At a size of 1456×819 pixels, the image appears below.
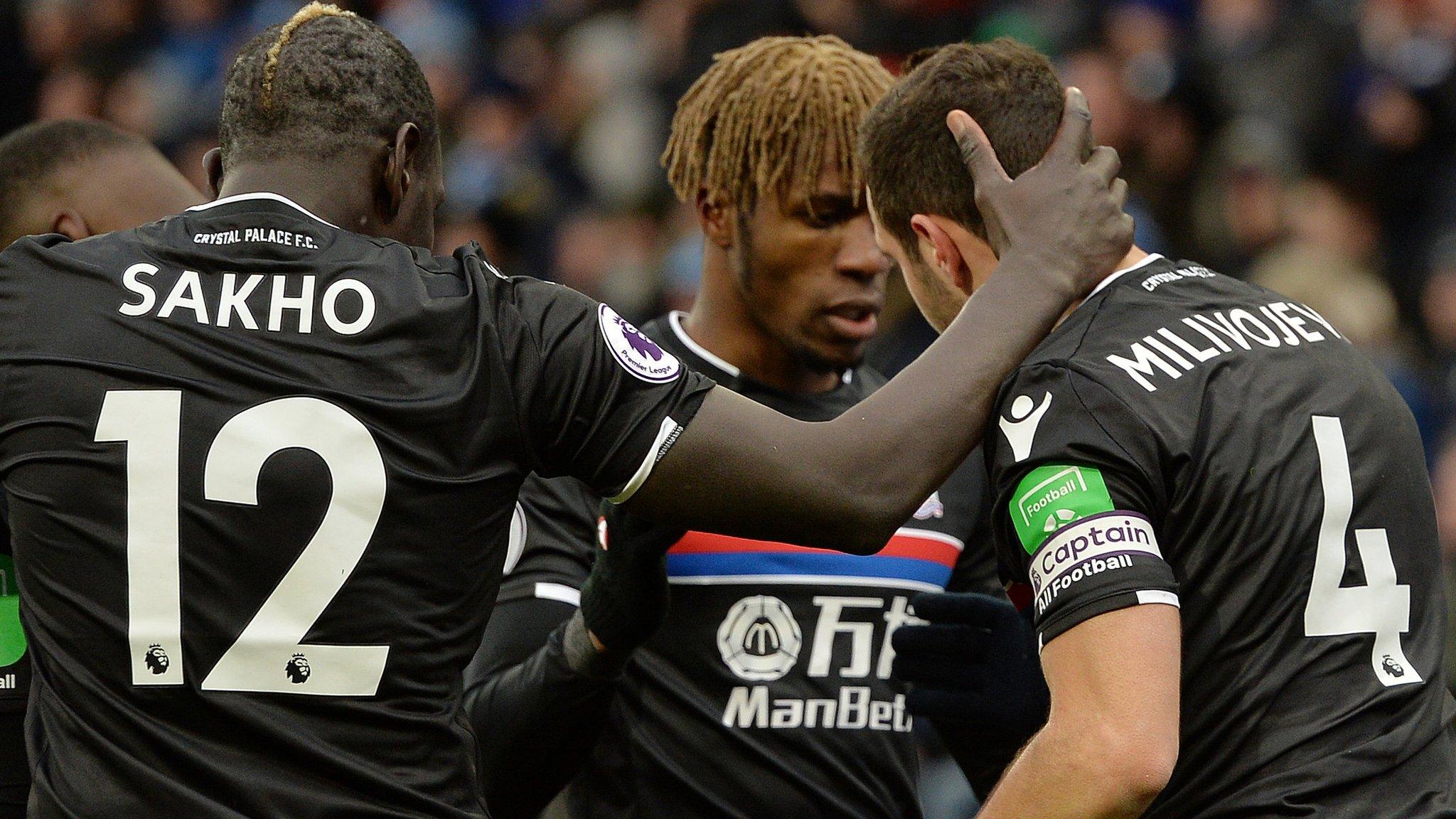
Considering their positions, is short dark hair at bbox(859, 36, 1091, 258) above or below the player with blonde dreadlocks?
above

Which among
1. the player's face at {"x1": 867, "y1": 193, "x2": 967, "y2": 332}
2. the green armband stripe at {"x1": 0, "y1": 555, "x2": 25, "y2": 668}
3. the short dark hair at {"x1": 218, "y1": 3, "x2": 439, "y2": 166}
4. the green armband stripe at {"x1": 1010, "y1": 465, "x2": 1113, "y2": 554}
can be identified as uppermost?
the short dark hair at {"x1": 218, "y1": 3, "x2": 439, "y2": 166}

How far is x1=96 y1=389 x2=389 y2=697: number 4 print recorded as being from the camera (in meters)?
2.38

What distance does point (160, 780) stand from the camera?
7.70ft

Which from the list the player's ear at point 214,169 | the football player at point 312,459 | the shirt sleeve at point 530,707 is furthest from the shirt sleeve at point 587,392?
the shirt sleeve at point 530,707

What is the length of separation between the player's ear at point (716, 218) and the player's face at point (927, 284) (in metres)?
0.79

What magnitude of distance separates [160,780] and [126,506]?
1.28ft

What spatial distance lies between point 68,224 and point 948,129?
1690 millimetres

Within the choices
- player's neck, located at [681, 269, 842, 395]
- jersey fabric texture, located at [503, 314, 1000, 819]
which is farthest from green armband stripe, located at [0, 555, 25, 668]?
player's neck, located at [681, 269, 842, 395]

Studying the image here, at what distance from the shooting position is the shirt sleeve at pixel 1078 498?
2.44 metres

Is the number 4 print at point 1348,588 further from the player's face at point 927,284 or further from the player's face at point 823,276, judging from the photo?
the player's face at point 823,276

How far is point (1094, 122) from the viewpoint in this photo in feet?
27.4

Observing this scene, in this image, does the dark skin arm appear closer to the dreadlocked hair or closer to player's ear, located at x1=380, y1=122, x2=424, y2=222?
player's ear, located at x1=380, y1=122, x2=424, y2=222

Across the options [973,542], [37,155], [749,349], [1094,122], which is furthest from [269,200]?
[1094,122]

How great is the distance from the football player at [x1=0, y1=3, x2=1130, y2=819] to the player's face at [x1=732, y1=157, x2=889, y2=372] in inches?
45.8
